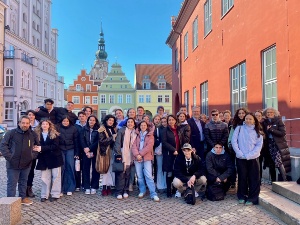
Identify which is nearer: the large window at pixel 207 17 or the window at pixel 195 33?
the large window at pixel 207 17

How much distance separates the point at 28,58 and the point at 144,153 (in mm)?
35406

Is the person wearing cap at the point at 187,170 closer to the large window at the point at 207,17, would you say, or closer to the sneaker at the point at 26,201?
the sneaker at the point at 26,201

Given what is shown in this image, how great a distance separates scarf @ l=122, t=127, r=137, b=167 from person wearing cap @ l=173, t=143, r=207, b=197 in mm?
1093

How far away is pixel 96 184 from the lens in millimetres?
7215

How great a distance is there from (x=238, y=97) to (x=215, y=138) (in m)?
4.54

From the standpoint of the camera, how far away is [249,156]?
20.0 feet

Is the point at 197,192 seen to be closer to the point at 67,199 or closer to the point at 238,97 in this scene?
the point at 67,199

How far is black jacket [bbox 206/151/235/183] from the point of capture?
6.61 meters

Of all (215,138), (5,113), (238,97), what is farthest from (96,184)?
(5,113)

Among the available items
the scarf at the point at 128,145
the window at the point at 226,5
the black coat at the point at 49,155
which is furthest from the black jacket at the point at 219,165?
the window at the point at 226,5

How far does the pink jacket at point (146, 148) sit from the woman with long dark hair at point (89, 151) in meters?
0.95

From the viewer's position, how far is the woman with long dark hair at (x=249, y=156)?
243 inches

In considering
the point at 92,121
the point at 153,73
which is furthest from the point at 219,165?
the point at 153,73

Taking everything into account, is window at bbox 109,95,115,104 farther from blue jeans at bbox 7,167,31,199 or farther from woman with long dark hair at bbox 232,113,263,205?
woman with long dark hair at bbox 232,113,263,205
